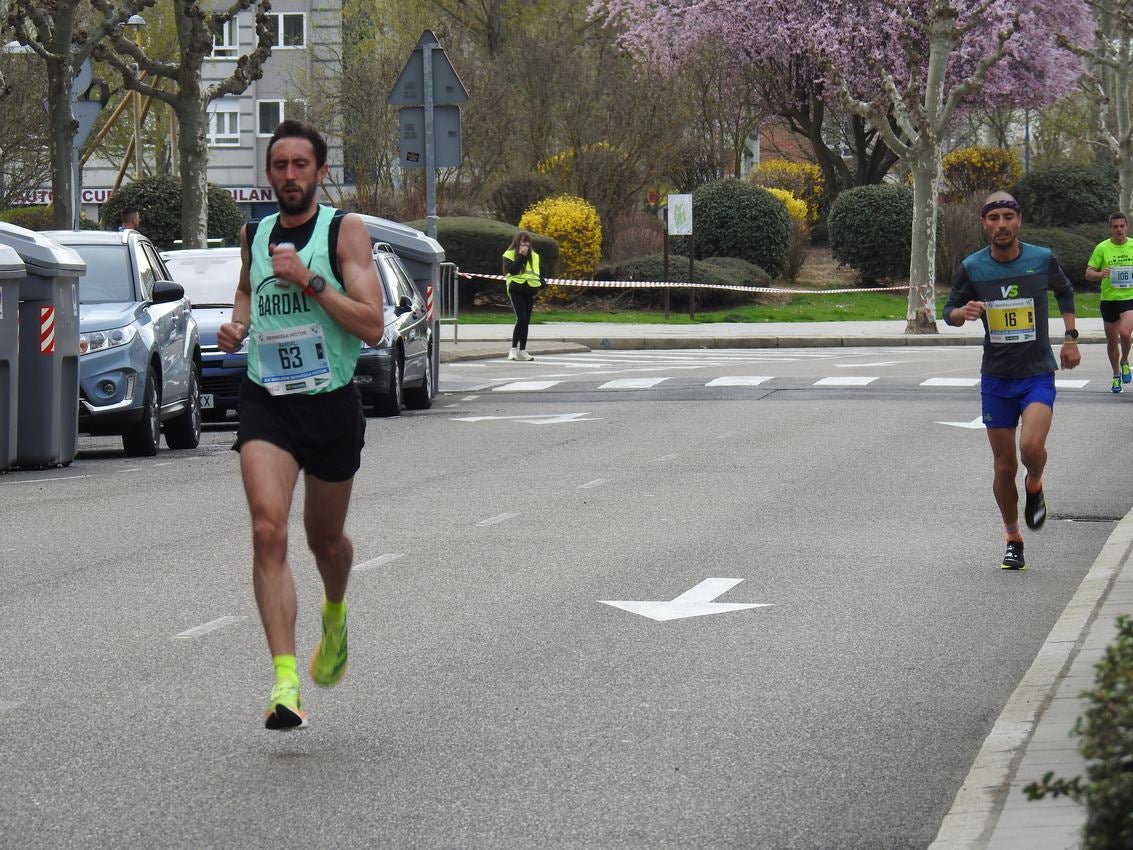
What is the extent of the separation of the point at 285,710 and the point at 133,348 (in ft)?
35.3

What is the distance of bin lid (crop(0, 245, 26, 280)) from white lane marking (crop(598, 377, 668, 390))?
9.67m

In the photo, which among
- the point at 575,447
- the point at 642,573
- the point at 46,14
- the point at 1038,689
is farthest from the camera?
the point at 46,14

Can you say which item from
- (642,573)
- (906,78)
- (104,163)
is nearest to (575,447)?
(642,573)

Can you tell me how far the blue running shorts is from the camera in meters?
10.5

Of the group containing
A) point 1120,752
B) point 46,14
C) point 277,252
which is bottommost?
point 1120,752

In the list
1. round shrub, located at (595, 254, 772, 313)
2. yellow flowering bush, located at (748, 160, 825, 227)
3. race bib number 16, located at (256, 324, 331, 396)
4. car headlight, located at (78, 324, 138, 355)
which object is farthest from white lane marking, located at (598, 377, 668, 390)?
yellow flowering bush, located at (748, 160, 825, 227)

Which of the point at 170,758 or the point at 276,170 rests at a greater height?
the point at 276,170

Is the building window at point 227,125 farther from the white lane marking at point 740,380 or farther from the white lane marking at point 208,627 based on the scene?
the white lane marking at point 208,627

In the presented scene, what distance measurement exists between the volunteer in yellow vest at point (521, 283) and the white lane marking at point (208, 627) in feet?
63.8

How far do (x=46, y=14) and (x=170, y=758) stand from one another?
82.7 feet

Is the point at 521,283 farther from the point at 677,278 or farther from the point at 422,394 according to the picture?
the point at 677,278

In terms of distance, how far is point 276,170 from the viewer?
6.53m

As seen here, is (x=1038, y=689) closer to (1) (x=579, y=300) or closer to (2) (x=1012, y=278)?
(2) (x=1012, y=278)

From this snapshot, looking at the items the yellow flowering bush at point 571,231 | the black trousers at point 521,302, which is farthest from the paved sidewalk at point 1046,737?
the yellow flowering bush at point 571,231
